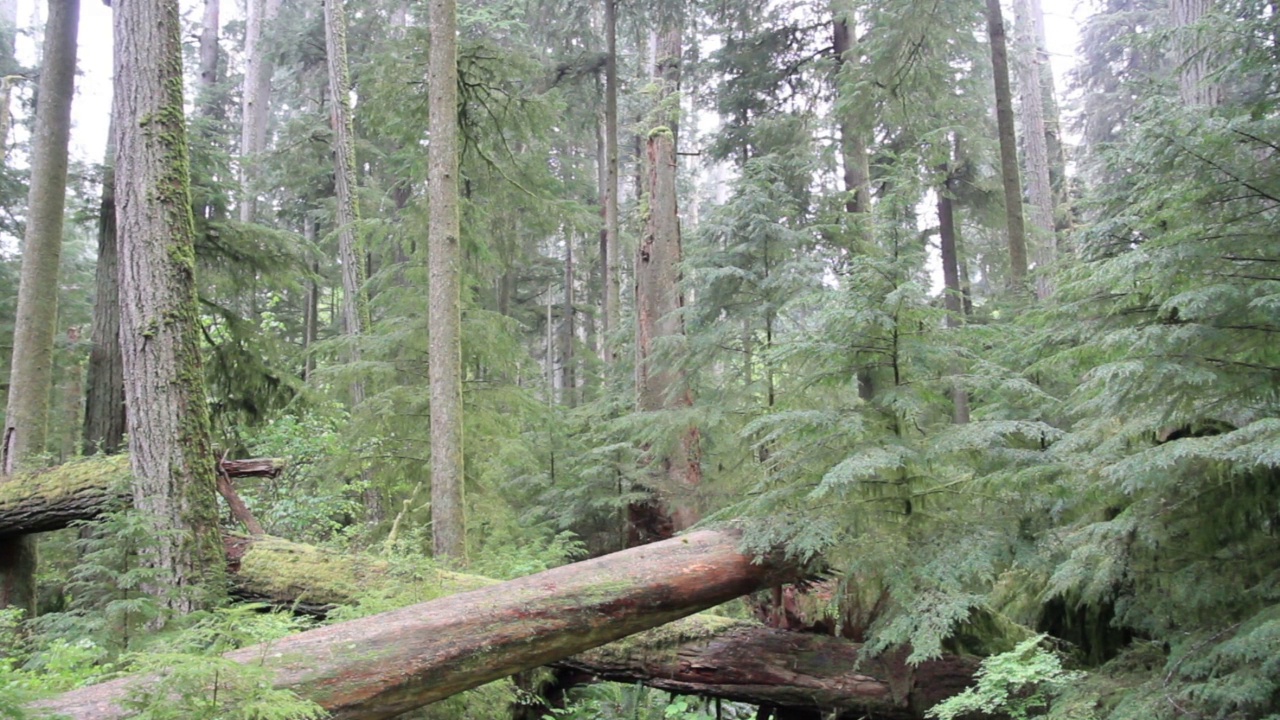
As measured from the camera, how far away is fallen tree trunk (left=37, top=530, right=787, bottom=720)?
4.03 meters

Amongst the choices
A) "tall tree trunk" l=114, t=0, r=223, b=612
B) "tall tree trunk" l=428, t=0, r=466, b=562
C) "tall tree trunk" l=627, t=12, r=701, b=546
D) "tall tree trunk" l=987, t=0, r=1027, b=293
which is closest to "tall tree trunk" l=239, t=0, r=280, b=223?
"tall tree trunk" l=627, t=12, r=701, b=546

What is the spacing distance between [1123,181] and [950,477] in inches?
92.9

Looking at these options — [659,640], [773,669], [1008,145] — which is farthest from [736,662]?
[1008,145]

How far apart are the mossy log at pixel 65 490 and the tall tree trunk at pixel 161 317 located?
82 centimetres

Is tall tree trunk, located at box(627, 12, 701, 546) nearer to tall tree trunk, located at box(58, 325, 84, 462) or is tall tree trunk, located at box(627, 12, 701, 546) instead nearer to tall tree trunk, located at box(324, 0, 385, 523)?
tall tree trunk, located at box(324, 0, 385, 523)

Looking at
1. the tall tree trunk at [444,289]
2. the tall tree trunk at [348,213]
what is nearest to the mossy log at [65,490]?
the tall tree trunk at [444,289]

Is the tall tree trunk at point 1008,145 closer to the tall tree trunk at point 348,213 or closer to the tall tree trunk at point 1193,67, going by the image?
the tall tree trunk at point 1193,67

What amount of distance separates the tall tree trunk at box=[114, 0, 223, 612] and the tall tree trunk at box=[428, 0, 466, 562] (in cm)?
239

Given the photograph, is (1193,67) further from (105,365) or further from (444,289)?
(105,365)

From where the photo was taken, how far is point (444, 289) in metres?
8.45

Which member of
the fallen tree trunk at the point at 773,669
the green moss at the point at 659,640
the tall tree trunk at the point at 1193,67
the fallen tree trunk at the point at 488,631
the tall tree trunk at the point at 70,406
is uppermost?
the tall tree trunk at the point at 1193,67

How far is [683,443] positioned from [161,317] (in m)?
6.54

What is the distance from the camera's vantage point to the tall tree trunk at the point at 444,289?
26.9ft

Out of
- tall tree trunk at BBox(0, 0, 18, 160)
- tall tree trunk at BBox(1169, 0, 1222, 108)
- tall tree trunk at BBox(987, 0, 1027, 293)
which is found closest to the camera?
tall tree trunk at BBox(1169, 0, 1222, 108)
